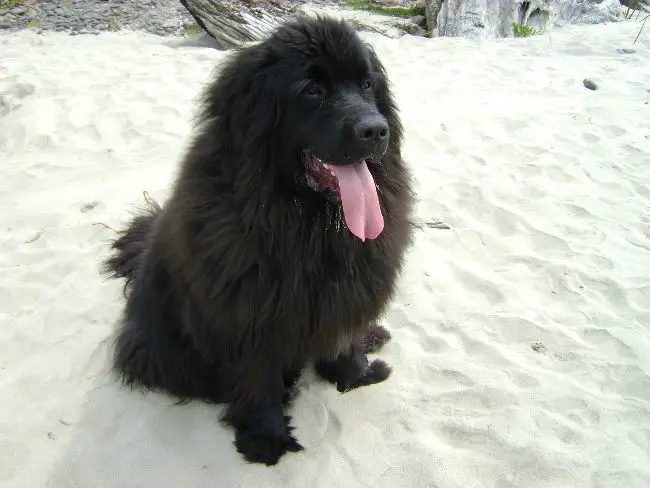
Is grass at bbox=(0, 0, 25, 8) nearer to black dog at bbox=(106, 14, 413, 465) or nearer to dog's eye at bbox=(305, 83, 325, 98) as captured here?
black dog at bbox=(106, 14, 413, 465)

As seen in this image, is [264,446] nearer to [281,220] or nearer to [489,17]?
[281,220]

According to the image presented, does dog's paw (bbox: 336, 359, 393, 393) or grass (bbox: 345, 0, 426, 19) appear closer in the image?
dog's paw (bbox: 336, 359, 393, 393)

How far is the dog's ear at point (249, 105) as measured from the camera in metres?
1.88

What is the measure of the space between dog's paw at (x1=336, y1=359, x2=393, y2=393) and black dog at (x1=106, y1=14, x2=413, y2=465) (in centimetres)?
37

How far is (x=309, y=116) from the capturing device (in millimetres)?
1899

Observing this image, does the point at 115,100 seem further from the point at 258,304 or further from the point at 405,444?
the point at 405,444

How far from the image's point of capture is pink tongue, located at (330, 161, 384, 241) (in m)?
1.87

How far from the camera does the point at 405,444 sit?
2.22 m

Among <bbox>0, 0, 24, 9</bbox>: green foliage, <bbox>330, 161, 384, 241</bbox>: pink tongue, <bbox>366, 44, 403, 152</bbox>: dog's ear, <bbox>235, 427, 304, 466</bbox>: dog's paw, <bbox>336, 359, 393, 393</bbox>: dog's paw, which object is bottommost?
<bbox>235, 427, 304, 466</bbox>: dog's paw

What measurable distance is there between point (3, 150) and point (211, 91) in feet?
11.3

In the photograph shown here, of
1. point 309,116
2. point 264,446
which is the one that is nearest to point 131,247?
point 264,446

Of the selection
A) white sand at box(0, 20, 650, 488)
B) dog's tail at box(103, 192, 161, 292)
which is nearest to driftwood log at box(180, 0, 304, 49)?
white sand at box(0, 20, 650, 488)

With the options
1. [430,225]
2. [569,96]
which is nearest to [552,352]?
[430,225]

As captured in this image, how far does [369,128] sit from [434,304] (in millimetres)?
1501
